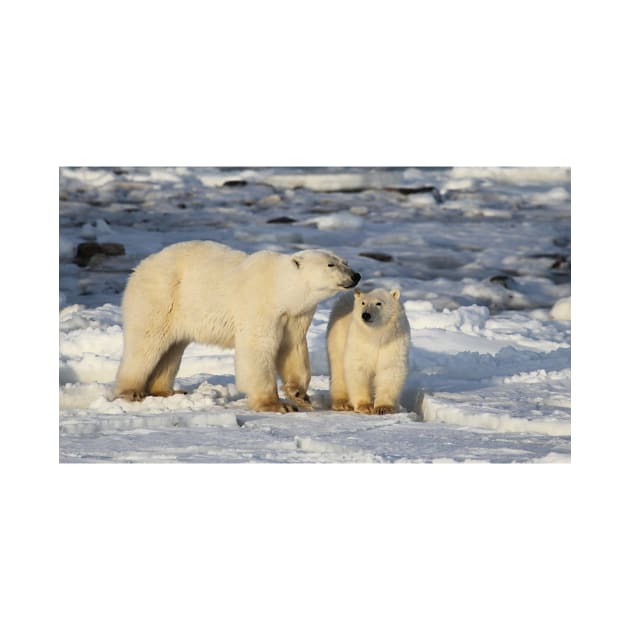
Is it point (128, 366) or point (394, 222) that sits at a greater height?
point (394, 222)

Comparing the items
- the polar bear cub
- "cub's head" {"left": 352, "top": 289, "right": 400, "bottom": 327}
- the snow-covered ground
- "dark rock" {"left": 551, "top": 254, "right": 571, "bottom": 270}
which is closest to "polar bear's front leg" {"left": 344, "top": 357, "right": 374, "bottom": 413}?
the polar bear cub

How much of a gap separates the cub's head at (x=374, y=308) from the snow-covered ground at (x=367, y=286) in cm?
63

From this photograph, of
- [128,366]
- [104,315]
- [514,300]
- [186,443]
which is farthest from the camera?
[514,300]

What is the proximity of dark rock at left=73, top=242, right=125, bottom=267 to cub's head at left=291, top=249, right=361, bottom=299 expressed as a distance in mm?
6660

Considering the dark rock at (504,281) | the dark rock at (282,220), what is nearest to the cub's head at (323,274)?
the dark rock at (504,281)

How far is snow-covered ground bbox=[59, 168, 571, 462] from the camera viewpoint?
22.1ft

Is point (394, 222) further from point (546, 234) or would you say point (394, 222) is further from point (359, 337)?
point (359, 337)

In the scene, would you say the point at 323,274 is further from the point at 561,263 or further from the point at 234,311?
the point at 561,263

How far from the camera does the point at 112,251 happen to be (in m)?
13.8

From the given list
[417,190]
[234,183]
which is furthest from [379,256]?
[234,183]

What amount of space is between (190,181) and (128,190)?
0.90 m

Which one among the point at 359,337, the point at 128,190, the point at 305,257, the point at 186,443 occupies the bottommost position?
the point at 186,443

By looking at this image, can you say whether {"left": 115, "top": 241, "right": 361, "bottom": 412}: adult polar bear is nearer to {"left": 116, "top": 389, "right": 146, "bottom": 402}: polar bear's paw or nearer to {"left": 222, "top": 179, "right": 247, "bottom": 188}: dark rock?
{"left": 116, "top": 389, "right": 146, "bottom": 402}: polar bear's paw

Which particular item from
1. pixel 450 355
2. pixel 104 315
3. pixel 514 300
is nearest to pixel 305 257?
pixel 450 355
